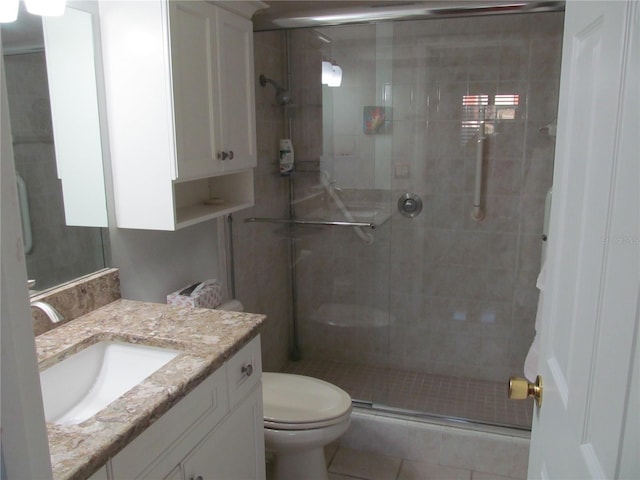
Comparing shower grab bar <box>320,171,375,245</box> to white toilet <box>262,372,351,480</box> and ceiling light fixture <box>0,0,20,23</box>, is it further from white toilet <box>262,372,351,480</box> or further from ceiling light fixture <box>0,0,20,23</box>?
ceiling light fixture <box>0,0,20,23</box>

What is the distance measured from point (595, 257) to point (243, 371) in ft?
3.60

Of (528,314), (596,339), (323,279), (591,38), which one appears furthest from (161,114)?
(528,314)

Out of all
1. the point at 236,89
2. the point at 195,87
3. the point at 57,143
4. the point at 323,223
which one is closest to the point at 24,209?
the point at 57,143

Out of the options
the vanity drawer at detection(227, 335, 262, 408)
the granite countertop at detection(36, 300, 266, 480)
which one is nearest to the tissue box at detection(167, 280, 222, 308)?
the granite countertop at detection(36, 300, 266, 480)

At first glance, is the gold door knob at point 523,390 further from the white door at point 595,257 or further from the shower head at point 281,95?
the shower head at point 281,95

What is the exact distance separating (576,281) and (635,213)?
0.96 ft

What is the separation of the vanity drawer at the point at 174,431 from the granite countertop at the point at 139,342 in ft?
0.11

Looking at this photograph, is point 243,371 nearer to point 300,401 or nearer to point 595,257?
point 300,401

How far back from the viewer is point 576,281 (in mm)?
850

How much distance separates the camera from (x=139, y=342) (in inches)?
59.2

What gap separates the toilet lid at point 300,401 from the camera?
1940 mm

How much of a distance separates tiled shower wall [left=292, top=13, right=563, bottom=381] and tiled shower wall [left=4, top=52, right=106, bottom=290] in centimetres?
161

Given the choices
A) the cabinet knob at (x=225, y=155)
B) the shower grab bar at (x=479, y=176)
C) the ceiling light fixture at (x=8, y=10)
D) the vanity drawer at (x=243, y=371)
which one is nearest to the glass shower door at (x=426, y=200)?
the shower grab bar at (x=479, y=176)

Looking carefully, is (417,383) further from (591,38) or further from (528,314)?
(591,38)
